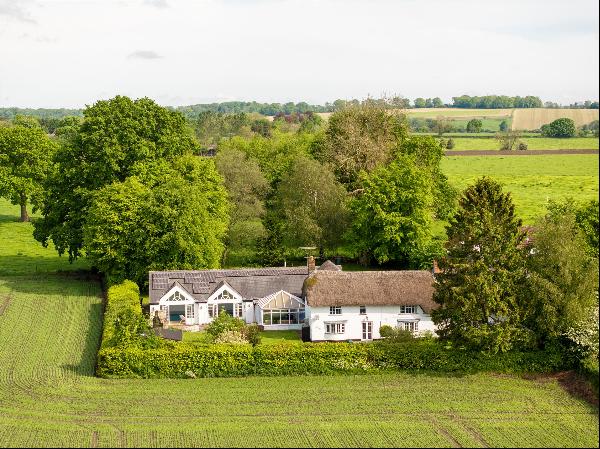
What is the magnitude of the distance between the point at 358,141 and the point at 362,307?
28859 millimetres

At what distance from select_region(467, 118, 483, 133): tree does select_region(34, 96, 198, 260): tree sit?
331 feet

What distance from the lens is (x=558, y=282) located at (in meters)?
38.8

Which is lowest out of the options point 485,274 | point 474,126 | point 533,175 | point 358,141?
point 485,274

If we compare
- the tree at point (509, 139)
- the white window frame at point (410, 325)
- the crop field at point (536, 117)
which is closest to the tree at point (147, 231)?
the white window frame at point (410, 325)

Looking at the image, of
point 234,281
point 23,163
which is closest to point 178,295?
point 234,281

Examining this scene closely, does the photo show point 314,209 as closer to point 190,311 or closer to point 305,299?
point 305,299

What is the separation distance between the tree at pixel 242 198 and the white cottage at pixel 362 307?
17957 mm

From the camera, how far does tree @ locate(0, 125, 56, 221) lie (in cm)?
7894

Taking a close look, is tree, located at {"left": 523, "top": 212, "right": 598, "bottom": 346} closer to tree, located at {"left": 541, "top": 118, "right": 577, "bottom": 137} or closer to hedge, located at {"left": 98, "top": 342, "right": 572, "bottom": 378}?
hedge, located at {"left": 98, "top": 342, "right": 572, "bottom": 378}

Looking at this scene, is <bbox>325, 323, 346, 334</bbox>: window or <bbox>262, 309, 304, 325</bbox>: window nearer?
<bbox>325, 323, 346, 334</bbox>: window

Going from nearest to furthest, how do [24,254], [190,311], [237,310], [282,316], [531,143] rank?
1. [282,316]
2. [190,311]
3. [237,310]
4. [24,254]
5. [531,143]

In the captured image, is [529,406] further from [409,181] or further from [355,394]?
[409,181]

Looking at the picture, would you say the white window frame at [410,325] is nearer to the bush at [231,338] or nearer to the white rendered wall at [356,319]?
the white rendered wall at [356,319]

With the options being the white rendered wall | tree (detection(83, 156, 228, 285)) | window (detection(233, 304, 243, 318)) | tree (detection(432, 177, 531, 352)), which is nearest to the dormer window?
window (detection(233, 304, 243, 318))
